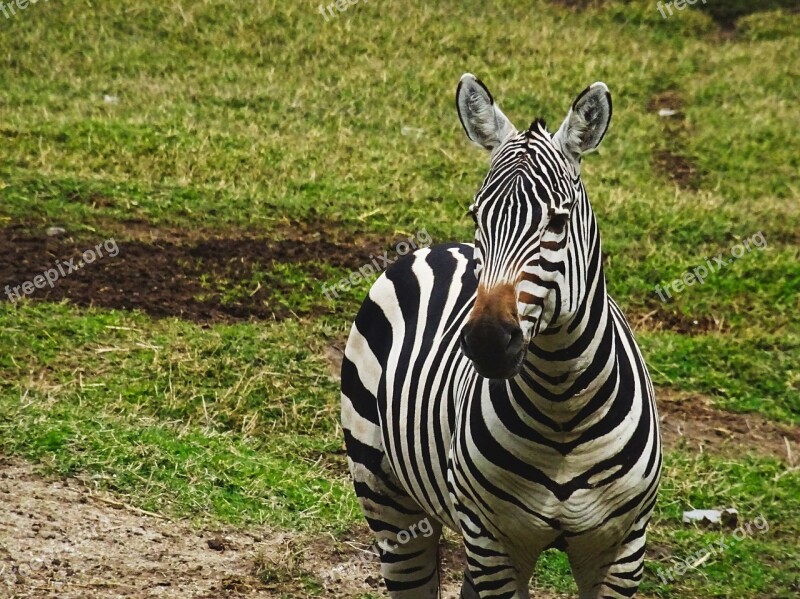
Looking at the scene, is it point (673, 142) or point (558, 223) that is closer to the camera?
point (558, 223)

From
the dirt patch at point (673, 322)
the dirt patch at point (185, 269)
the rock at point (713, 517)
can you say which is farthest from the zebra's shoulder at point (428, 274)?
the dirt patch at point (673, 322)

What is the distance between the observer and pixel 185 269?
10391 millimetres

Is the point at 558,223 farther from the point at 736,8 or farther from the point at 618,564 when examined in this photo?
the point at 736,8

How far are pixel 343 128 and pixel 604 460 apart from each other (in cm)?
1088

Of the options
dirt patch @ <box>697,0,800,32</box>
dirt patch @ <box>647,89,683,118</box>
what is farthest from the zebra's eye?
dirt patch @ <box>697,0,800,32</box>

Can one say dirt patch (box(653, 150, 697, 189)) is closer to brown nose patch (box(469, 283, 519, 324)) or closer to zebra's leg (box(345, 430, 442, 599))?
zebra's leg (box(345, 430, 442, 599))

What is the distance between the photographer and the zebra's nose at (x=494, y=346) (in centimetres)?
347

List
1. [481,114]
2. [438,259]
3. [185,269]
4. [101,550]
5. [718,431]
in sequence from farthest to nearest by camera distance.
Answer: [185,269]
[718,431]
[101,550]
[438,259]
[481,114]

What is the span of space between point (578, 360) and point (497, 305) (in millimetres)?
546

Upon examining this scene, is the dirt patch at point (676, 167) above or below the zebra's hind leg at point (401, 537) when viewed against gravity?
above

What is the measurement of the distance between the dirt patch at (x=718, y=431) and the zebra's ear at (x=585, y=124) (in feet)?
15.4

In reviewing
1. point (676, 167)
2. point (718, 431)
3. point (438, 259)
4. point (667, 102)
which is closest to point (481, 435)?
point (438, 259)

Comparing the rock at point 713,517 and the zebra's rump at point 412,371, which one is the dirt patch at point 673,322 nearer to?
the rock at point 713,517

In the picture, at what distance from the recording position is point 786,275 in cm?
1120
